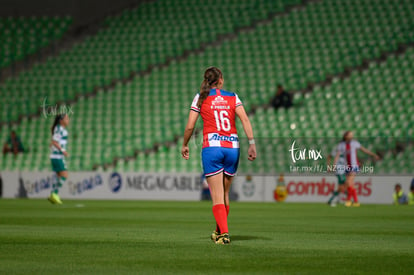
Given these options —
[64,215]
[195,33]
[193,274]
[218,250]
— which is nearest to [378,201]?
[64,215]

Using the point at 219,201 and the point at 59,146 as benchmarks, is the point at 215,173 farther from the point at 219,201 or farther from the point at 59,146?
the point at 59,146

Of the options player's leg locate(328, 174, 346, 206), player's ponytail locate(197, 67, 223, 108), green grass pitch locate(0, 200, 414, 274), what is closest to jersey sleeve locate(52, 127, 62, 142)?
green grass pitch locate(0, 200, 414, 274)

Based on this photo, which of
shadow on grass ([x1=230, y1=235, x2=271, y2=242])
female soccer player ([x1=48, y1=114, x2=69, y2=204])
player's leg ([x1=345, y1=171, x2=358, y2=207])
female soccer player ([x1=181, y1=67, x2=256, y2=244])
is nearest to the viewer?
female soccer player ([x1=181, y1=67, x2=256, y2=244])

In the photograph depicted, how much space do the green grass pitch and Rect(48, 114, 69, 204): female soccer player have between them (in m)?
5.39

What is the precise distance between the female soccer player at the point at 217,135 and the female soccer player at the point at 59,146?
10.2 m

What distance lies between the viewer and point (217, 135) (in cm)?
910

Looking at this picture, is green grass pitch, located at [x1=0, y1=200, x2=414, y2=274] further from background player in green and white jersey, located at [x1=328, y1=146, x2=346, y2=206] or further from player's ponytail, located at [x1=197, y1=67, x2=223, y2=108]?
background player in green and white jersey, located at [x1=328, y1=146, x2=346, y2=206]

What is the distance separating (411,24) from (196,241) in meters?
23.6

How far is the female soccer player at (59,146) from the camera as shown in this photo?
18969 mm

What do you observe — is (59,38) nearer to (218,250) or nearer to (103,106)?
(103,106)

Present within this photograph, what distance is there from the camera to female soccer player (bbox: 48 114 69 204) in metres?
19.0

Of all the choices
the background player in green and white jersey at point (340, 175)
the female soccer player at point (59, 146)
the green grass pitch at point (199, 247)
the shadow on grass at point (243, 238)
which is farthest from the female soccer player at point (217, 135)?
the background player in green and white jersey at point (340, 175)

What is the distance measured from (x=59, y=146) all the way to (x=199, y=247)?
11.3 metres

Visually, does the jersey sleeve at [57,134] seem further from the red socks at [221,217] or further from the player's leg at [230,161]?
the red socks at [221,217]
